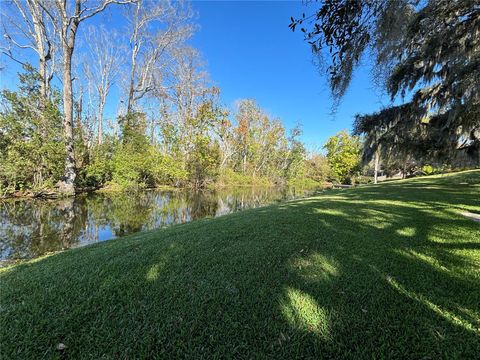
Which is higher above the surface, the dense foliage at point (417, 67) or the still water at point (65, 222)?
the dense foliage at point (417, 67)

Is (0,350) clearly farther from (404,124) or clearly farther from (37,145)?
(37,145)

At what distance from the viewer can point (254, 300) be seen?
1896mm

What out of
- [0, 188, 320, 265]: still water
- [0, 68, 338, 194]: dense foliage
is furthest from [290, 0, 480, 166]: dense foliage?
[0, 68, 338, 194]: dense foliage

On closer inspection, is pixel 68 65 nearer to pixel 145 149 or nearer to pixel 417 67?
pixel 145 149

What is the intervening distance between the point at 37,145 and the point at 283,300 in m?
12.8

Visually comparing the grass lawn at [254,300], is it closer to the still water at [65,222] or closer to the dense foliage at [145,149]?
the still water at [65,222]

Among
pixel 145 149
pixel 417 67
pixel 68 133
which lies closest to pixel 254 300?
pixel 417 67

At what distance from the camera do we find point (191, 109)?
19781 millimetres

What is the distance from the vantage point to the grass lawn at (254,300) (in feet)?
4.83

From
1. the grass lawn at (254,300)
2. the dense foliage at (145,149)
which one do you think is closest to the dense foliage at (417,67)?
the grass lawn at (254,300)

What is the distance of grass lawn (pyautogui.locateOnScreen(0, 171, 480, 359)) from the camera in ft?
4.83

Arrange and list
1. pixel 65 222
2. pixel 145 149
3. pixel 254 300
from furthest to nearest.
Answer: pixel 145 149 → pixel 65 222 → pixel 254 300

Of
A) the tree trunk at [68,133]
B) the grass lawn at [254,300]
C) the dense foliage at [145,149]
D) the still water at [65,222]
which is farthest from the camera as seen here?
the tree trunk at [68,133]

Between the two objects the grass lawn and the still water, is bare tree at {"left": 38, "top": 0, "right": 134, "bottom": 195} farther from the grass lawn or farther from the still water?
the grass lawn
